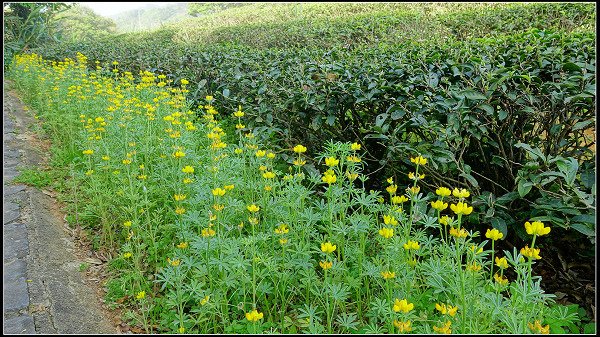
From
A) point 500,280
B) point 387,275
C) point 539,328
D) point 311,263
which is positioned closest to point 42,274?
point 311,263

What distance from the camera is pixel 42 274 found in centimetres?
256

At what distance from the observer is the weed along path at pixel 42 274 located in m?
2.21

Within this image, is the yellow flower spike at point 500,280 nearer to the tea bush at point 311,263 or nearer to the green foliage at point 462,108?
the tea bush at point 311,263

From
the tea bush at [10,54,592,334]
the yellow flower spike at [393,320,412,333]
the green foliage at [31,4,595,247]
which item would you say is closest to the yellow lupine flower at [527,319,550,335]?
the tea bush at [10,54,592,334]

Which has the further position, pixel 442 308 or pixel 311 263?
pixel 311 263

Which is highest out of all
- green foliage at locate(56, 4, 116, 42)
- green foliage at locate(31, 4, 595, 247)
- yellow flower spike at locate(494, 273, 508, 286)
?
green foliage at locate(31, 4, 595, 247)

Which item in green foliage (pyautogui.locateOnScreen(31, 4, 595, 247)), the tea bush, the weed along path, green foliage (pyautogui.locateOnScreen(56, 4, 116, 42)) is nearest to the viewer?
the tea bush

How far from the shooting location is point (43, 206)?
348 cm

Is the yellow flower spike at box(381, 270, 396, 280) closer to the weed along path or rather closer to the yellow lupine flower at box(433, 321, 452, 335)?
the yellow lupine flower at box(433, 321, 452, 335)

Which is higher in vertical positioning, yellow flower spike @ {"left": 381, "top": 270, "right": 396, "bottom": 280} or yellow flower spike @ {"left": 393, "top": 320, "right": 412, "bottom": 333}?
yellow flower spike @ {"left": 381, "top": 270, "right": 396, "bottom": 280}

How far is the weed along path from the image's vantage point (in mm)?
2207

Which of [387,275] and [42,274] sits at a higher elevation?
[387,275]

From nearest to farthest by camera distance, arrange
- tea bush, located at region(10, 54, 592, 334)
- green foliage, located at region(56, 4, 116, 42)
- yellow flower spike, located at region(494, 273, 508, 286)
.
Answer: yellow flower spike, located at region(494, 273, 508, 286) → tea bush, located at region(10, 54, 592, 334) → green foliage, located at region(56, 4, 116, 42)

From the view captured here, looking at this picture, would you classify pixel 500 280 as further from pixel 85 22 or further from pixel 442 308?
pixel 85 22
